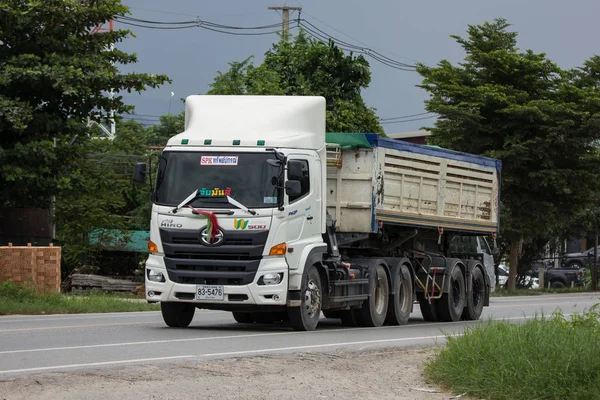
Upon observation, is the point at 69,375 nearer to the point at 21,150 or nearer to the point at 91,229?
the point at 21,150

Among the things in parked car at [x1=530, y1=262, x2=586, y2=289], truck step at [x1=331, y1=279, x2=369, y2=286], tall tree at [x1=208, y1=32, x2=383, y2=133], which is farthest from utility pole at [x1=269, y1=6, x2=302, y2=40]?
truck step at [x1=331, y1=279, x2=369, y2=286]

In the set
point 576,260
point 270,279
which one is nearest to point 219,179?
point 270,279

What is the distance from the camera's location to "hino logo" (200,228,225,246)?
16.3m

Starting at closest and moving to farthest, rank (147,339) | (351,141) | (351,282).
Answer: (147,339) → (351,282) → (351,141)

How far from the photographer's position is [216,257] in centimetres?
1639

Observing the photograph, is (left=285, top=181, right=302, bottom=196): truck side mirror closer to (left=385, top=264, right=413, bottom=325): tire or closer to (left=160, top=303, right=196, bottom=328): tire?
(left=160, top=303, right=196, bottom=328): tire

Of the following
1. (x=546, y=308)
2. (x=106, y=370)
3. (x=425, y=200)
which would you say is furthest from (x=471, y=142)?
(x=106, y=370)

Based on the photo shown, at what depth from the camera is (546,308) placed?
97.2 ft

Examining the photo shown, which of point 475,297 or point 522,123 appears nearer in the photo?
point 475,297

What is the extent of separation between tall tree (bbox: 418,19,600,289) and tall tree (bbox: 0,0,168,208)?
17.0m

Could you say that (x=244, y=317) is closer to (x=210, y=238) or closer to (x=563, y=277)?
(x=210, y=238)

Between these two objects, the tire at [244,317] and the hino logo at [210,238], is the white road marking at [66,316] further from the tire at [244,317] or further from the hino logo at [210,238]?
the hino logo at [210,238]

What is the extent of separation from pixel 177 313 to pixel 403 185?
190 inches

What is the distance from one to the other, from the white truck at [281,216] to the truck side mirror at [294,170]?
0.05 feet
